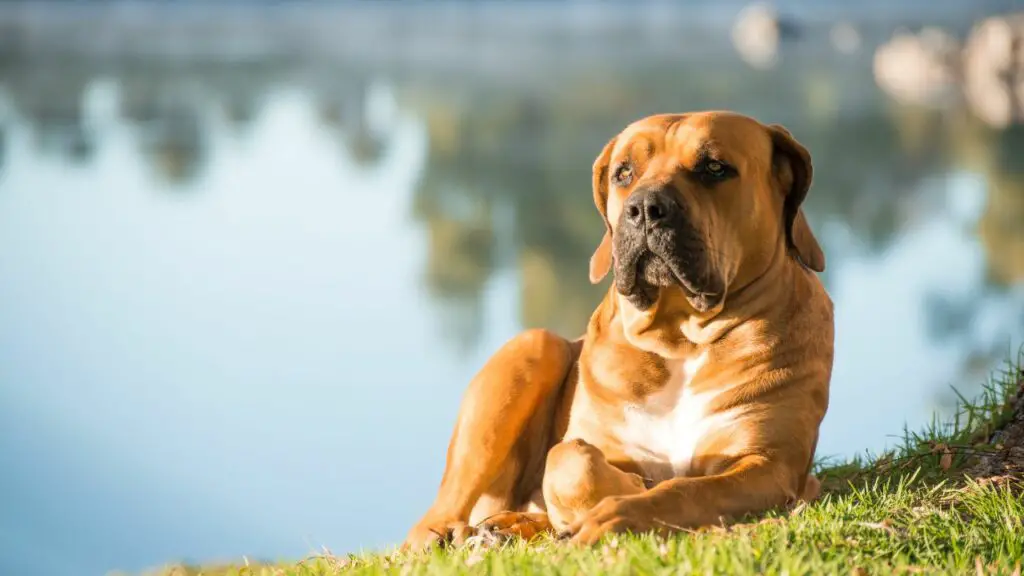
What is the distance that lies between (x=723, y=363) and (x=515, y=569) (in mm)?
1178

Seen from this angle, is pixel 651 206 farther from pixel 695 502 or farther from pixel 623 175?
pixel 695 502

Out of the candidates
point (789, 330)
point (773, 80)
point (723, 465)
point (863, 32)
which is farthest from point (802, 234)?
point (863, 32)

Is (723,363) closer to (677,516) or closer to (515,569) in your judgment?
(677,516)

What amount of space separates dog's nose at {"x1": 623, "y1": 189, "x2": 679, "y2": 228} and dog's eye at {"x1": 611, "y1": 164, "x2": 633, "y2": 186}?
1.03 feet

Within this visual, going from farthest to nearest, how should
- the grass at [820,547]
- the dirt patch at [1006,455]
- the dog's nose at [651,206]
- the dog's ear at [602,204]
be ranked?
the dirt patch at [1006,455], the dog's ear at [602,204], the dog's nose at [651,206], the grass at [820,547]

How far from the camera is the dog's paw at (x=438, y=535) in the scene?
4.46m

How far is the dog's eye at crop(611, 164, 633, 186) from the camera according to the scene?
4.44m

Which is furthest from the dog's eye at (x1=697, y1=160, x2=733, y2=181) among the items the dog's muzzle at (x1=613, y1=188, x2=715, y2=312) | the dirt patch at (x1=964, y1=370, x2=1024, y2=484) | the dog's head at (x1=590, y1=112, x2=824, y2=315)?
the dirt patch at (x1=964, y1=370, x2=1024, y2=484)

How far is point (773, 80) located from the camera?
3447cm

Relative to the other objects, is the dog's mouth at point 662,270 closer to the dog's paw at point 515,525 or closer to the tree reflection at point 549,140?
the dog's paw at point 515,525

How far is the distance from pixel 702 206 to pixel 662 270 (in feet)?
0.86

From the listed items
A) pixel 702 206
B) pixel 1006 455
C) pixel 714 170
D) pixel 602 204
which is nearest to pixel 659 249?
pixel 702 206

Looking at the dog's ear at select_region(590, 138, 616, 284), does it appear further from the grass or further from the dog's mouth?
the grass

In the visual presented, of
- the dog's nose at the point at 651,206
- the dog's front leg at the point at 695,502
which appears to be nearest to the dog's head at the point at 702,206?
the dog's nose at the point at 651,206
